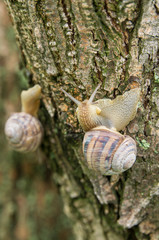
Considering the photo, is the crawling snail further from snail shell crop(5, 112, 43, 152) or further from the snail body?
snail shell crop(5, 112, 43, 152)

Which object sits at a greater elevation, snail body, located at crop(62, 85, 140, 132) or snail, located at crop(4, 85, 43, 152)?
snail body, located at crop(62, 85, 140, 132)

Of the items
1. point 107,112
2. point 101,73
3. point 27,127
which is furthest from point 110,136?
point 27,127

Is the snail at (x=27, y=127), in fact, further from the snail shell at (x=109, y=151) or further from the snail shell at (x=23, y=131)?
the snail shell at (x=109, y=151)

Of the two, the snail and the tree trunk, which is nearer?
the tree trunk

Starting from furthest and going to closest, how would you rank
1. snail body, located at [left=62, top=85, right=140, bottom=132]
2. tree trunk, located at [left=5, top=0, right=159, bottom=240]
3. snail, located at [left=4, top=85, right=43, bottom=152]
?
snail, located at [left=4, top=85, right=43, bottom=152] → snail body, located at [left=62, top=85, right=140, bottom=132] → tree trunk, located at [left=5, top=0, right=159, bottom=240]

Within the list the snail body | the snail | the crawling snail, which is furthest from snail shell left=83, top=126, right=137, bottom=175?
the snail

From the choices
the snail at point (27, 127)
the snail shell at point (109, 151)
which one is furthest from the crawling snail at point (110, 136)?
the snail at point (27, 127)
